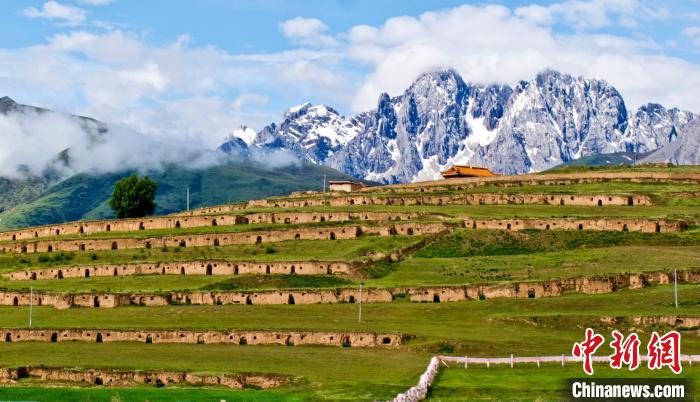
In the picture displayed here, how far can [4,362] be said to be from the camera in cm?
7256

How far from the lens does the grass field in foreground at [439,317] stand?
77562mm

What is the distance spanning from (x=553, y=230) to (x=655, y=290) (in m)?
25.0

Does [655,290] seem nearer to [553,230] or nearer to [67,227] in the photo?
[553,230]

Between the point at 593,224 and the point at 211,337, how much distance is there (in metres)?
50.6

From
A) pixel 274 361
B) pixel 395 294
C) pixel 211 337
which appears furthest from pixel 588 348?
pixel 395 294

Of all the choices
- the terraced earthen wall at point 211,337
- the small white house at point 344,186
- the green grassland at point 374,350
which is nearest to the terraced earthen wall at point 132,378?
the green grassland at point 374,350

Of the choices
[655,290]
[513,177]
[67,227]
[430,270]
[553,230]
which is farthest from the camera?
[513,177]

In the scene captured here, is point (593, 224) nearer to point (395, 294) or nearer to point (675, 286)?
point (675, 286)

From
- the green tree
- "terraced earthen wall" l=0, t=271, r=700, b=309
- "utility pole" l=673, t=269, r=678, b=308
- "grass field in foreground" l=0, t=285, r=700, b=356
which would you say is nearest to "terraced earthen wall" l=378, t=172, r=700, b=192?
the green tree

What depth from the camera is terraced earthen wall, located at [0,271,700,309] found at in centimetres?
9425

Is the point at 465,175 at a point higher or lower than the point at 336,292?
higher

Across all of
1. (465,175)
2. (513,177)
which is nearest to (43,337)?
(513,177)

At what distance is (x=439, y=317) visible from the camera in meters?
88.1

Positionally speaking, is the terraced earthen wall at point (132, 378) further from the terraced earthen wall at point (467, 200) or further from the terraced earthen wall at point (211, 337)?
the terraced earthen wall at point (467, 200)
